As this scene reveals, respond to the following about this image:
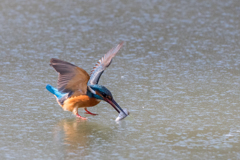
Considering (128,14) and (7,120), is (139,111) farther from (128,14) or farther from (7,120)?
(128,14)

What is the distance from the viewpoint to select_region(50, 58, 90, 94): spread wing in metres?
4.30

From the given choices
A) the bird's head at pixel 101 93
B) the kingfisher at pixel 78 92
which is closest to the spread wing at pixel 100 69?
the kingfisher at pixel 78 92

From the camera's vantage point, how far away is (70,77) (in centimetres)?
445

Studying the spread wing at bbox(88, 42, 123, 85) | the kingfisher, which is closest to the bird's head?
the kingfisher

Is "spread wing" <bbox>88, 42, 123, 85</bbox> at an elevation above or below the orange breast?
above

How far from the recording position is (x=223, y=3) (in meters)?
10.7

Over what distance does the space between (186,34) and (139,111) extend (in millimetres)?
3755

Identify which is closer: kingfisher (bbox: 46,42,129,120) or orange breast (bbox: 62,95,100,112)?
kingfisher (bbox: 46,42,129,120)

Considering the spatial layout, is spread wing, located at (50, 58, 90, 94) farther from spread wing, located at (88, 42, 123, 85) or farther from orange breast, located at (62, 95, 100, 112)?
spread wing, located at (88, 42, 123, 85)

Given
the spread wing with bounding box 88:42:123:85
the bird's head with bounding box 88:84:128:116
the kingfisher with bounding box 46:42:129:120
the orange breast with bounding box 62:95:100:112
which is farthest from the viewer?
the spread wing with bounding box 88:42:123:85

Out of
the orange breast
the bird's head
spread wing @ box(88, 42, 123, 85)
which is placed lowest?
the orange breast

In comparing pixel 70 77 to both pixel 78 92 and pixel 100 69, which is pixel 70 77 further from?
pixel 100 69

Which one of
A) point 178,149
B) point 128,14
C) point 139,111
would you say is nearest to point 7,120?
→ point 139,111

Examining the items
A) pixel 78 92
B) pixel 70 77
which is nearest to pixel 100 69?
Result: pixel 78 92
